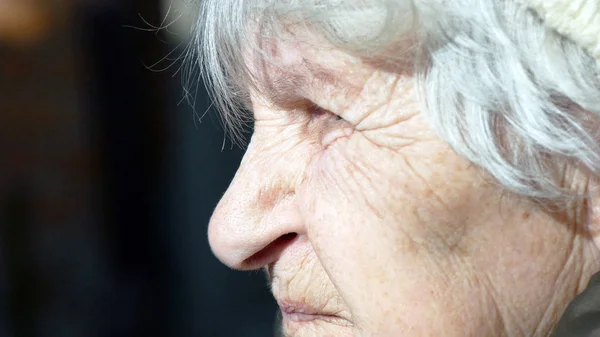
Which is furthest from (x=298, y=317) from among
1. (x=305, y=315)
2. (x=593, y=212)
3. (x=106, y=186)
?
(x=106, y=186)

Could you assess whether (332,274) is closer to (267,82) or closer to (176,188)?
(267,82)

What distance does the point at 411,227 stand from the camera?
3.66 ft

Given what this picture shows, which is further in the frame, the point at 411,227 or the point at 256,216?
the point at 256,216

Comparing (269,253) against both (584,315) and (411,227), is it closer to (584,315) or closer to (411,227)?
(411,227)

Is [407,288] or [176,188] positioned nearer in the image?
[407,288]

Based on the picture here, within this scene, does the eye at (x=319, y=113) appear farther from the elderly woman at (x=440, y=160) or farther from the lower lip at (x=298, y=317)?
the lower lip at (x=298, y=317)

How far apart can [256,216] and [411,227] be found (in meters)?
0.31

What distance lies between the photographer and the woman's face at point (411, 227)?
110cm

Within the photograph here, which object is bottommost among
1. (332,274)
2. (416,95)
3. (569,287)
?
(332,274)

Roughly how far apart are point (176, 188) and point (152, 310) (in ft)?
2.43

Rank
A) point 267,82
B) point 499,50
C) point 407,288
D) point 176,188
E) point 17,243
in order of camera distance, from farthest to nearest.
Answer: point 176,188, point 17,243, point 267,82, point 407,288, point 499,50

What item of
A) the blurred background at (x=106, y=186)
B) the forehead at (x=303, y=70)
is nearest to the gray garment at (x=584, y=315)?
the forehead at (x=303, y=70)

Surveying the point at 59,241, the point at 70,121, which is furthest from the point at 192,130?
the point at 59,241

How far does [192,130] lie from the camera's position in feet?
13.8
